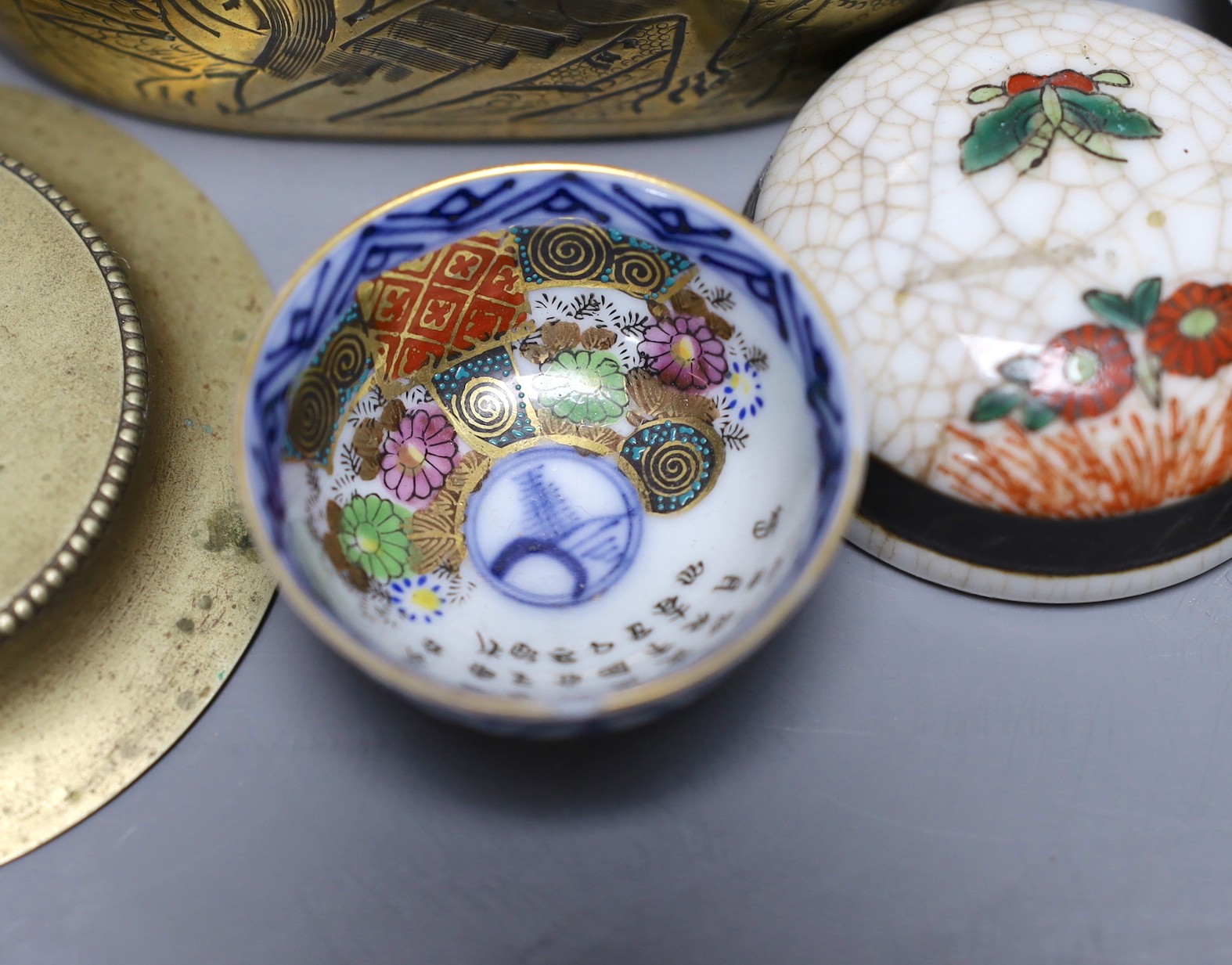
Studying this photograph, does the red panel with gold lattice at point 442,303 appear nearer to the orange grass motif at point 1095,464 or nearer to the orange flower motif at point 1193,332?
the orange grass motif at point 1095,464

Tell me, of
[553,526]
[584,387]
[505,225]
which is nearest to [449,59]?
[505,225]

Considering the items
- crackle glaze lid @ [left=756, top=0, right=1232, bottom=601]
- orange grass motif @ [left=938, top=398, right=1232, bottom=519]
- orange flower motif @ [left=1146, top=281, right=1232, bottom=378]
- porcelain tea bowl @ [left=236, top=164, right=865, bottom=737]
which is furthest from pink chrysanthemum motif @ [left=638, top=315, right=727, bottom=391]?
orange flower motif @ [left=1146, top=281, right=1232, bottom=378]

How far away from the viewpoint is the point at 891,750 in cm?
83

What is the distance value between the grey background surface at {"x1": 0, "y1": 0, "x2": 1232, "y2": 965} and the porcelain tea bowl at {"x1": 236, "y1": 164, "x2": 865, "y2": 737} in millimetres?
89

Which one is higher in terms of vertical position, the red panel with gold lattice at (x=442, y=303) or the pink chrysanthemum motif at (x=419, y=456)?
the red panel with gold lattice at (x=442, y=303)

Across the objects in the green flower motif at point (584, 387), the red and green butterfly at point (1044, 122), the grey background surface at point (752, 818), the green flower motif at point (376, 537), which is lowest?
the grey background surface at point (752, 818)

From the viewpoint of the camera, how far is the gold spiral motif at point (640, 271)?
828mm

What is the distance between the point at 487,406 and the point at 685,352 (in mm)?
174

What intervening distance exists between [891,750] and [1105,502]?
0.83 feet

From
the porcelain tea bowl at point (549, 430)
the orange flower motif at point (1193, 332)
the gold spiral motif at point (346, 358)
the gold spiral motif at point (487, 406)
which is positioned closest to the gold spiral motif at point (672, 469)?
the porcelain tea bowl at point (549, 430)

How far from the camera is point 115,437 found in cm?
82

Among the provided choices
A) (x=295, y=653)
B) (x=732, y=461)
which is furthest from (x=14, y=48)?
(x=732, y=461)

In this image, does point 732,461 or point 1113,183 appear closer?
point 1113,183

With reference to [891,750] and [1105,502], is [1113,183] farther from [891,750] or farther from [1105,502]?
[891,750]
